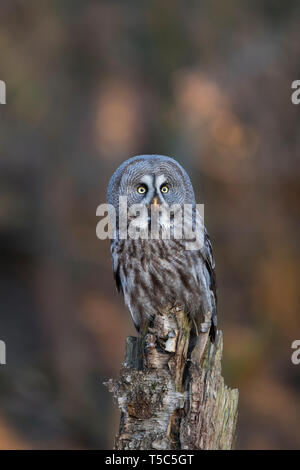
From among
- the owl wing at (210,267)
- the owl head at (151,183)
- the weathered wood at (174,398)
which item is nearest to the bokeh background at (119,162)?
the owl wing at (210,267)

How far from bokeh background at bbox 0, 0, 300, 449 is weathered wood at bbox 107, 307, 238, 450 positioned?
16.9 feet

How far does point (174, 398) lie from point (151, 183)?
1754mm

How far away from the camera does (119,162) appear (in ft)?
30.3

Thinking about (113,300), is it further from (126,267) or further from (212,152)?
(126,267)

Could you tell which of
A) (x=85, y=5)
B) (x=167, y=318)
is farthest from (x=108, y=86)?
(x=167, y=318)

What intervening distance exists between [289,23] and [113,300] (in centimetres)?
474

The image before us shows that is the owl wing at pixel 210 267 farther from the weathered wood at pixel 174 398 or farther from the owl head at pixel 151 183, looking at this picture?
the weathered wood at pixel 174 398

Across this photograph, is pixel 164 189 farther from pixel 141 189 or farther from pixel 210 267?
pixel 210 267

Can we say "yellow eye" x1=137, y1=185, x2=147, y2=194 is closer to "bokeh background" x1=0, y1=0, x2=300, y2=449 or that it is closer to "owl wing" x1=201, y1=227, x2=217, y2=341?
"owl wing" x1=201, y1=227, x2=217, y2=341

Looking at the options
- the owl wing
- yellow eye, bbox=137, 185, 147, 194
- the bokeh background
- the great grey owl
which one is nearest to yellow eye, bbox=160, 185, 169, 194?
the great grey owl

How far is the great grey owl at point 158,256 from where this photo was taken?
4727 millimetres

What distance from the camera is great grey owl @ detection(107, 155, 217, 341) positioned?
4.73m

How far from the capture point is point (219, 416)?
359cm

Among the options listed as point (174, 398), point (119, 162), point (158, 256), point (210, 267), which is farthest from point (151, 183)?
point (119, 162)
